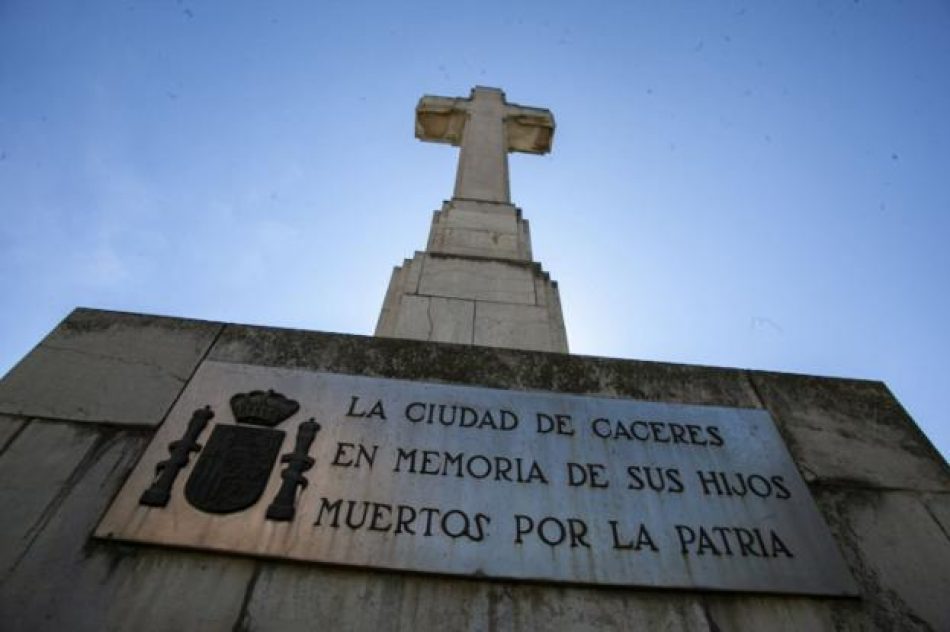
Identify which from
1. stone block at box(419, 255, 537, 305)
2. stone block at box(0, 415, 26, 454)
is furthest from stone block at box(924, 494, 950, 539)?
stone block at box(0, 415, 26, 454)

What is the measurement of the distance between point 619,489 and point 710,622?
2.30 ft

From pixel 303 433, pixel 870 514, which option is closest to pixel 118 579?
pixel 303 433

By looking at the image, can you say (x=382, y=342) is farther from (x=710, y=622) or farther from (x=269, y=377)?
(x=710, y=622)

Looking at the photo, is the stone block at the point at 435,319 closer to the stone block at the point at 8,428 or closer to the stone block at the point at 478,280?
the stone block at the point at 478,280

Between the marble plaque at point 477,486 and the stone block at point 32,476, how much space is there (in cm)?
35

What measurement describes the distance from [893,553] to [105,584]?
373 centimetres

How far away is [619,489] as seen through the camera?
3.00 m

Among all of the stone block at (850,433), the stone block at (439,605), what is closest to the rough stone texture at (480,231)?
the stone block at (850,433)

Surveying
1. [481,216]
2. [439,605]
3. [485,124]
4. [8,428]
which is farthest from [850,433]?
[485,124]

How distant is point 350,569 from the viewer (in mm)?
2574

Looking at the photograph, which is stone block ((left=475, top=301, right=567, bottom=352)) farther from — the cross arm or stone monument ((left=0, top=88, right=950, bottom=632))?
the cross arm

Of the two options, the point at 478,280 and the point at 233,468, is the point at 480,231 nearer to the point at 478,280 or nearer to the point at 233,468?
the point at 478,280

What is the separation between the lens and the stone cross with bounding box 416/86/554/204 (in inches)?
306

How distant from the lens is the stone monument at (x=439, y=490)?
2.53m
